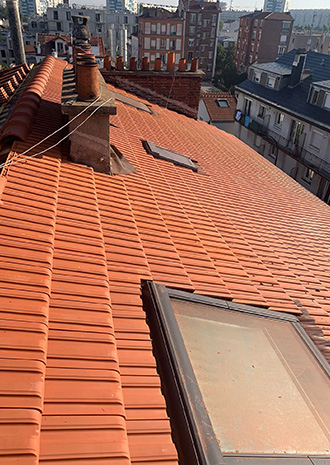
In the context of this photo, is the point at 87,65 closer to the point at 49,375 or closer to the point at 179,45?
the point at 49,375

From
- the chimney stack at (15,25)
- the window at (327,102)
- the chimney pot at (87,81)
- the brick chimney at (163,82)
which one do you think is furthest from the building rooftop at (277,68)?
the chimney pot at (87,81)

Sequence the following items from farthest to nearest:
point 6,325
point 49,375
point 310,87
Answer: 1. point 310,87
2. point 6,325
3. point 49,375

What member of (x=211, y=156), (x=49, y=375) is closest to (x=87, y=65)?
(x=49, y=375)

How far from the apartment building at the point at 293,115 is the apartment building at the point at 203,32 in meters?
51.6

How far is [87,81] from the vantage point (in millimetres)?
6117

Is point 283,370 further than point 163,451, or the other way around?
point 283,370

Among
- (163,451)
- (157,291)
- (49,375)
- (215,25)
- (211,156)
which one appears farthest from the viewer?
(215,25)

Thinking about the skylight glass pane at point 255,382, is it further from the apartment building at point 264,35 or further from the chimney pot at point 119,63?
the apartment building at point 264,35

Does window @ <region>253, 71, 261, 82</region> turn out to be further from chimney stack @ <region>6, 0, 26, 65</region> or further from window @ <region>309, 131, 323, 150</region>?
chimney stack @ <region>6, 0, 26, 65</region>

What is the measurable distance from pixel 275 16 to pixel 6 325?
90613 millimetres

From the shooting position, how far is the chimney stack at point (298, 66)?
33375 millimetres

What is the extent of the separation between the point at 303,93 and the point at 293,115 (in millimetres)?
2968

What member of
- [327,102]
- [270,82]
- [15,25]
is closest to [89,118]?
[15,25]

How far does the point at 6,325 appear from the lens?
9.98ft
